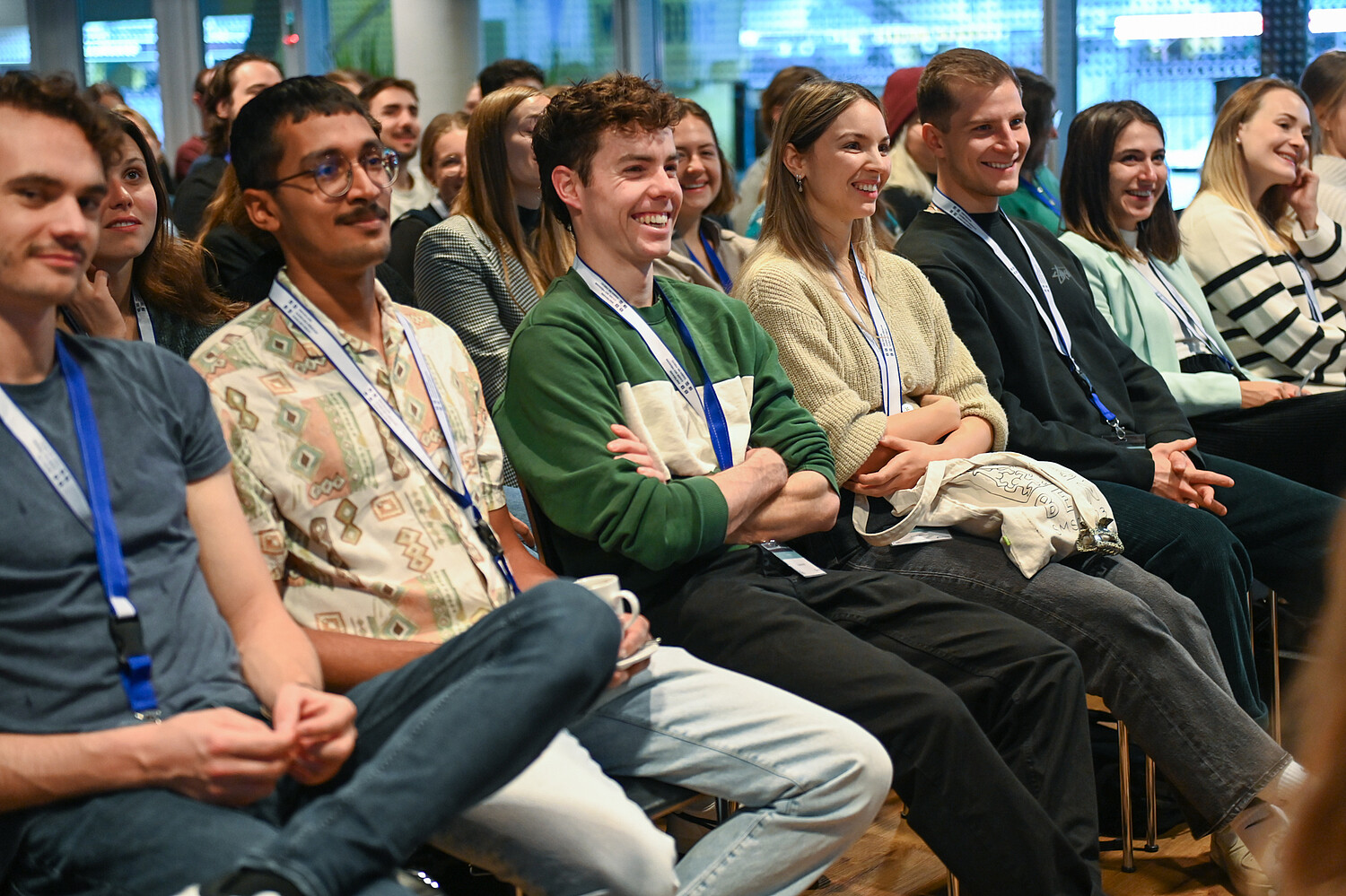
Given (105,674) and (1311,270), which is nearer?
(105,674)

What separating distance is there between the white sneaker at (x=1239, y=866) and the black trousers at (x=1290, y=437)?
52.2 inches

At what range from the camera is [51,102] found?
1.64m

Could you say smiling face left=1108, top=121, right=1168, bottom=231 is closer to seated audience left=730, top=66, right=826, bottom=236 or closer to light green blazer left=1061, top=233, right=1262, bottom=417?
light green blazer left=1061, top=233, right=1262, bottom=417

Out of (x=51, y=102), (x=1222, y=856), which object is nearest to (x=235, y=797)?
(x=51, y=102)

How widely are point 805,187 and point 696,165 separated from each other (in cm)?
108

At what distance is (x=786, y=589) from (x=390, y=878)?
3.30 ft

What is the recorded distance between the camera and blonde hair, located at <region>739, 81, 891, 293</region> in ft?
9.36

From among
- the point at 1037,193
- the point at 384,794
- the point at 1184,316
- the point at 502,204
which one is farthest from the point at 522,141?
the point at 384,794

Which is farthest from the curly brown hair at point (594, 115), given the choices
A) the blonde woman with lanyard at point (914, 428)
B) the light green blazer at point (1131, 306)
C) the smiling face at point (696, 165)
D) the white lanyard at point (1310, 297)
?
the white lanyard at point (1310, 297)

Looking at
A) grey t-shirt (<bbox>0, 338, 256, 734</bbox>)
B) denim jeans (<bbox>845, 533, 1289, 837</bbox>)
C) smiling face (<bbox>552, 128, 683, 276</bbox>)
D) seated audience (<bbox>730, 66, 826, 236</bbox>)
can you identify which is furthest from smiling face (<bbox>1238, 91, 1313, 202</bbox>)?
grey t-shirt (<bbox>0, 338, 256, 734</bbox>)

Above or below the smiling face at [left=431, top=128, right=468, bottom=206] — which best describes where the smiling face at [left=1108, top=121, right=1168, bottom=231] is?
below

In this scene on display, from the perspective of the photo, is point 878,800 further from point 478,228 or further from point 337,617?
point 478,228

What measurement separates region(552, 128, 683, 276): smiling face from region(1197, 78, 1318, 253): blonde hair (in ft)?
7.94

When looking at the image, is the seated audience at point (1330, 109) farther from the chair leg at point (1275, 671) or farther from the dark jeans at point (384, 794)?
the dark jeans at point (384, 794)
